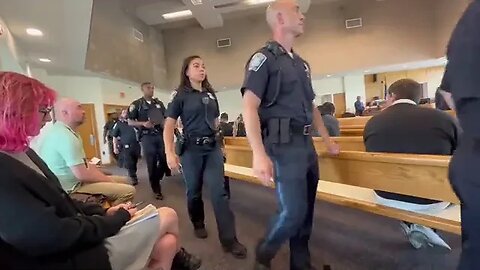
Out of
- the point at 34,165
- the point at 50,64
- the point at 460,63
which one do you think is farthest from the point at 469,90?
the point at 50,64

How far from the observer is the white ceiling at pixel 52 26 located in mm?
5421

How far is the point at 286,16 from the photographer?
191 cm

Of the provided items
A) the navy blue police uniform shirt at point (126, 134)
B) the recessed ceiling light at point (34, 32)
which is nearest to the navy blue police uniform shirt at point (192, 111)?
the navy blue police uniform shirt at point (126, 134)

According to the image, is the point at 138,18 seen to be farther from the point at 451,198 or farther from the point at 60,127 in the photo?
the point at 451,198

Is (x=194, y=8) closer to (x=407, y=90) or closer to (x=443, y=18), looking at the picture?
(x=443, y=18)

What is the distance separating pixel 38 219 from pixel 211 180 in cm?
162

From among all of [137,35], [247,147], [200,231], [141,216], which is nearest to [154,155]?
[247,147]

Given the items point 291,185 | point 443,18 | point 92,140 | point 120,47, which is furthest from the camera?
point 92,140

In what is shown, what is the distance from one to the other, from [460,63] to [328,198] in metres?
1.74

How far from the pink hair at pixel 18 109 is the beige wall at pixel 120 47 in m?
5.78

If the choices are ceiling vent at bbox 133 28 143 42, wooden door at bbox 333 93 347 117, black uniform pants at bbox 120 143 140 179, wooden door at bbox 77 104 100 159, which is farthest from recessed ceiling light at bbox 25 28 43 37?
wooden door at bbox 333 93 347 117

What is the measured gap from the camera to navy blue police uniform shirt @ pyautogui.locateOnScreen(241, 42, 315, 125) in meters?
1.87

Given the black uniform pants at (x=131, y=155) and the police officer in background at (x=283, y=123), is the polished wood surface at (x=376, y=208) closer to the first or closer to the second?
the police officer in background at (x=283, y=123)

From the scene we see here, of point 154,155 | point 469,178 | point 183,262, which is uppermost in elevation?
point 469,178
